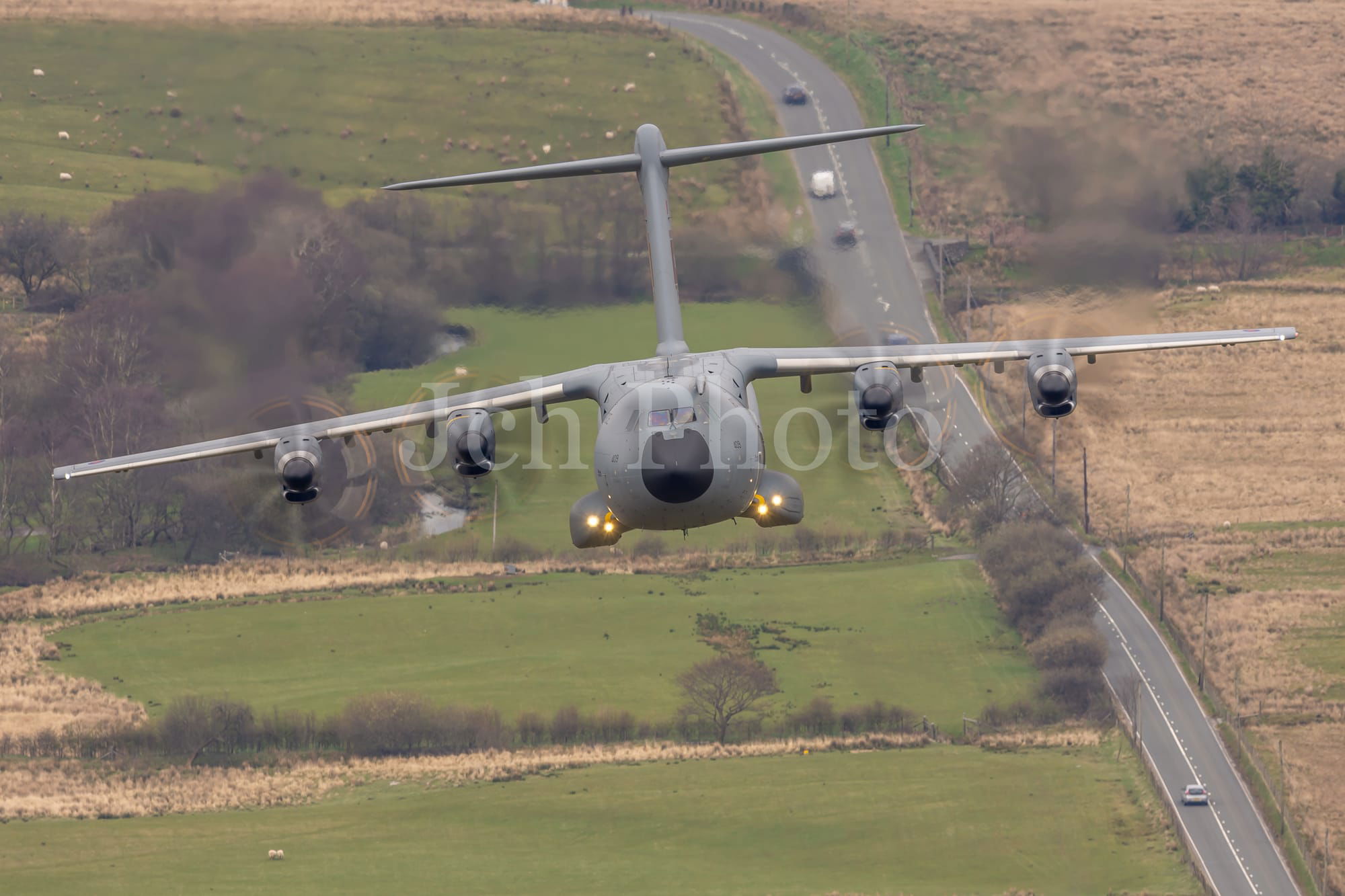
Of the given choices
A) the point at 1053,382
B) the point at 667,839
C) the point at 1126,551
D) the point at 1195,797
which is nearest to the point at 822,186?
the point at 1126,551

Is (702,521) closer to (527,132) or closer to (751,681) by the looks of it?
(751,681)

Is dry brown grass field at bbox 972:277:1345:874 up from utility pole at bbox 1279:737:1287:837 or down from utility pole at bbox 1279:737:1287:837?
up

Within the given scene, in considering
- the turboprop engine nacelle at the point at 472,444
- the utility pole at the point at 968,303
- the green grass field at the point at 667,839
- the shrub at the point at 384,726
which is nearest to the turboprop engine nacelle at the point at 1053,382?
the turboprop engine nacelle at the point at 472,444

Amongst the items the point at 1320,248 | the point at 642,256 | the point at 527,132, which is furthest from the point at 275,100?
the point at 1320,248

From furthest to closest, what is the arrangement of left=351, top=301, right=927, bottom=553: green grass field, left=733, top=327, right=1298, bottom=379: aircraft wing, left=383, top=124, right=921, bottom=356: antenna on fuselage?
left=351, top=301, right=927, bottom=553: green grass field → left=733, top=327, right=1298, bottom=379: aircraft wing → left=383, top=124, right=921, bottom=356: antenna on fuselage

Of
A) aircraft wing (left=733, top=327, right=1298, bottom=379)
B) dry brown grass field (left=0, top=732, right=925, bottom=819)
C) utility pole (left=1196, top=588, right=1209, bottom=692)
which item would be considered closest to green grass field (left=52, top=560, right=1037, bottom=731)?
dry brown grass field (left=0, top=732, right=925, bottom=819)

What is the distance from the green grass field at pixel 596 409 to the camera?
249 feet

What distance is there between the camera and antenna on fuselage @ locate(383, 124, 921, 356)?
1865 inches

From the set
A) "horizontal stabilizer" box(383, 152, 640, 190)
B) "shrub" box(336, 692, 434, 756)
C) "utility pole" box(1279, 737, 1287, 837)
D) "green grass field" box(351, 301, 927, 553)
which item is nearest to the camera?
"horizontal stabilizer" box(383, 152, 640, 190)

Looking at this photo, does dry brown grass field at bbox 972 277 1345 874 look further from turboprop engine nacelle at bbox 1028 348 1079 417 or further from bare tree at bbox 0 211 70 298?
bare tree at bbox 0 211 70 298

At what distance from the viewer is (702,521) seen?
43.6 m

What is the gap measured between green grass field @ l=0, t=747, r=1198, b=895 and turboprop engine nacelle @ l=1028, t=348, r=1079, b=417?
110 feet

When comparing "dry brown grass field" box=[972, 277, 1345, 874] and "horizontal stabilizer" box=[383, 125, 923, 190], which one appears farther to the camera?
"dry brown grass field" box=[972, 277, 1345, 874]

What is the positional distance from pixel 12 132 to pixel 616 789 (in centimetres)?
6721
